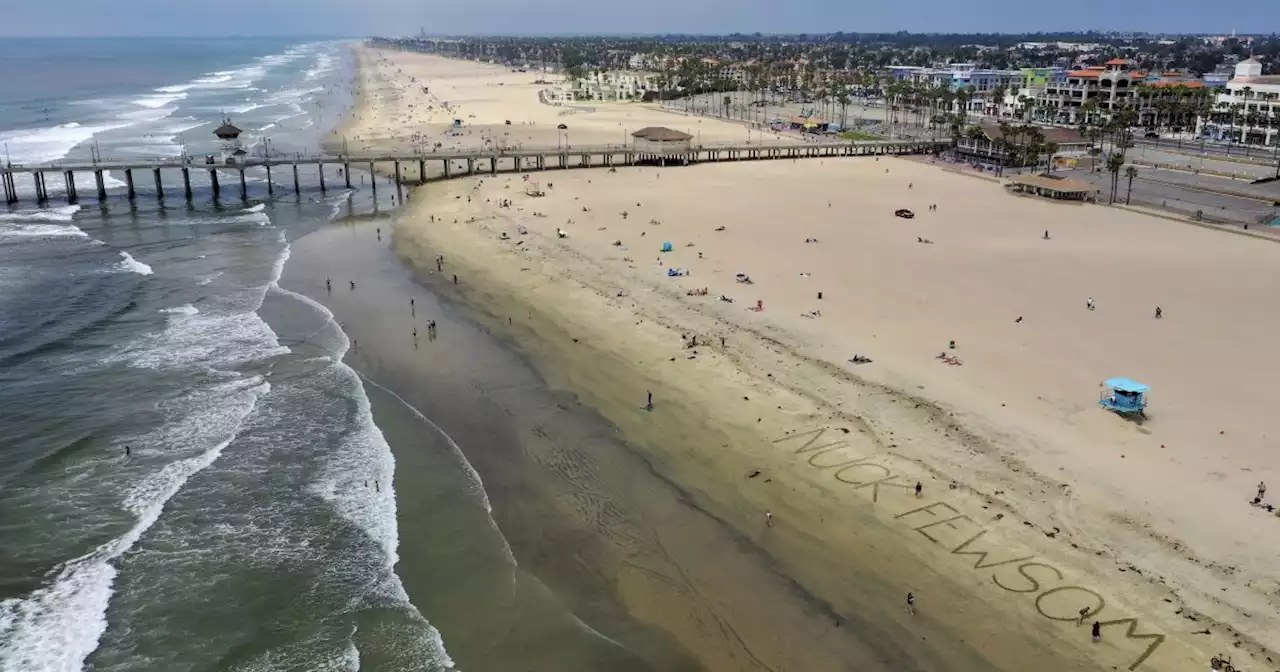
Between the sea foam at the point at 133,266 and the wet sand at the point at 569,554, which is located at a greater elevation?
the sea foam at the point at 133,266

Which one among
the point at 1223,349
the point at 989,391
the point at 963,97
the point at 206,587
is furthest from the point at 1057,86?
the point at 206,587

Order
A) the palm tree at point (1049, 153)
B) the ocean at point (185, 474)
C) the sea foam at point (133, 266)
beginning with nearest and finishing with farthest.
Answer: the ocean at point (185, 474) < the sea foam at point (133, 266) < the palm tree at point (1049, 153)

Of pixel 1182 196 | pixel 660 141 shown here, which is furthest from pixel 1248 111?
pixel 660 141

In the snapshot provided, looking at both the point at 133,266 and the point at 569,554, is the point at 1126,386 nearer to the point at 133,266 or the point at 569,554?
the point at 569,554

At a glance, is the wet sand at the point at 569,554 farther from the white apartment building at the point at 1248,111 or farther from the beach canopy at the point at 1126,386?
the white apartment building at the point at 1248,111

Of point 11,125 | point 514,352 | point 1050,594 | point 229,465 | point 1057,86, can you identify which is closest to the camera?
point 1050,594

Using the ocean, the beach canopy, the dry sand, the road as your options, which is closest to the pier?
the ocean

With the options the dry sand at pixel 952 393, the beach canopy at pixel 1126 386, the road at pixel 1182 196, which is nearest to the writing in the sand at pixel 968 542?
the dry sand at pixel 952 393

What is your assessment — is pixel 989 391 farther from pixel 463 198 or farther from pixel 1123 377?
pixel 463 198
